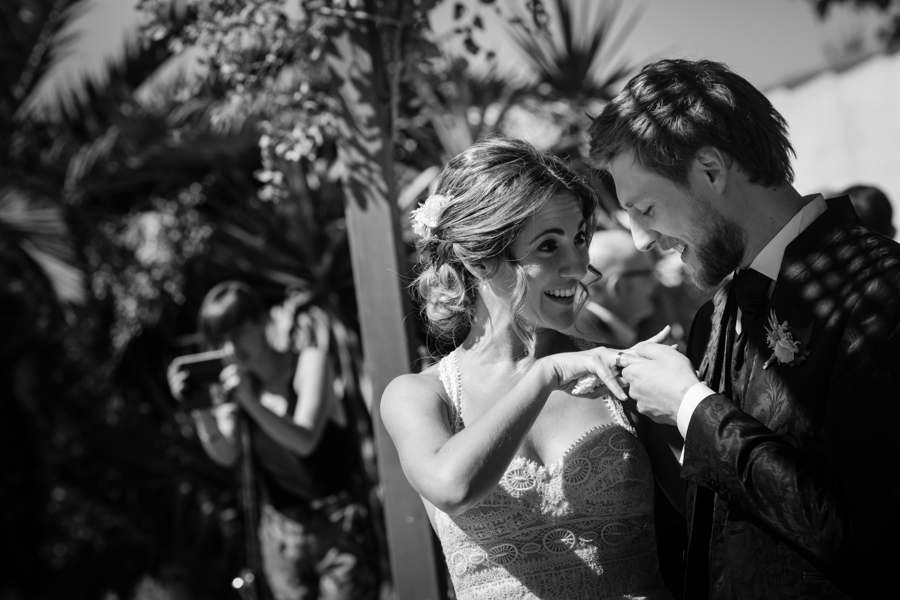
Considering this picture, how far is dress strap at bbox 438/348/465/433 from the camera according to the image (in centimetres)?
212

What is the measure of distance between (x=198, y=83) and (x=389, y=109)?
88cm

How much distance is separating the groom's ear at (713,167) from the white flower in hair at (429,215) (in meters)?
0.67

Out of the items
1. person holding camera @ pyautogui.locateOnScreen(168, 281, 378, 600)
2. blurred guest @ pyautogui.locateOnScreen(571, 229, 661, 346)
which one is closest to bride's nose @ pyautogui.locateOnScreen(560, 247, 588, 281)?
person holding camera @ pyautogui.locateOnScreen(168, 281, 378, 600)

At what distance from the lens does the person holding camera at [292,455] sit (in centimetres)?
354

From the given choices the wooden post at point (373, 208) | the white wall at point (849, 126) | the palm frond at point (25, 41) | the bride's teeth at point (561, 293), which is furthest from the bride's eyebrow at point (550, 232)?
the palm frond at point (25, 41)

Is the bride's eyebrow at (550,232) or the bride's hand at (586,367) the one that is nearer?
the bride's hand at (586,367)

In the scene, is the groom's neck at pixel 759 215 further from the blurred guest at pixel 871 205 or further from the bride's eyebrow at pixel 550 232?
the blurred guest at pixel 871 205

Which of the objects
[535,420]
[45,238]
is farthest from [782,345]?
[45,238]

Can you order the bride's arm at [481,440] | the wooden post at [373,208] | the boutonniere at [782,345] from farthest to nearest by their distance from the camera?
the wooden post at [373,208] < the bride's arm at [481,440] < the boutonniere at [782,345]

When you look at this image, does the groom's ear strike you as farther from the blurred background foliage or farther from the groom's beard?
the blurred background foliage

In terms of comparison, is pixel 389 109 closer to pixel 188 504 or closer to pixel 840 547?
pixel 840 547

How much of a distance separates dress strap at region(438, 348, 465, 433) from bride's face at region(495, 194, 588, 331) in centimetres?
26

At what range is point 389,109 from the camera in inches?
111

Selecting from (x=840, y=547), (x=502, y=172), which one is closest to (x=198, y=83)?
(x=502, y=172)
